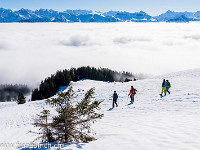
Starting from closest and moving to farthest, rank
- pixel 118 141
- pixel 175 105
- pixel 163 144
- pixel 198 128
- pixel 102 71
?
pixel 163 144, pixel 118 141, pixel 198 128, pixel 175 105, pixel 102 71

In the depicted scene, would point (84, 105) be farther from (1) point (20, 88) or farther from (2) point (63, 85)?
(1) point (20, 88)

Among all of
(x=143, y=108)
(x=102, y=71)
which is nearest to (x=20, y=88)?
(x=102, y=71)

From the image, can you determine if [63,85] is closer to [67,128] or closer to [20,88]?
[67,128]

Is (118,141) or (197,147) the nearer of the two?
(197,147)

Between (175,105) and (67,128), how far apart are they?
429 inches

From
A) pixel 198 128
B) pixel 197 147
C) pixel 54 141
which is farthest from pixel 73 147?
pixel 198 128

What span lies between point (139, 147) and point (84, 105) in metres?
3.58

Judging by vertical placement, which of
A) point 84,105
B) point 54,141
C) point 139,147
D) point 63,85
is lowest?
point 63,85

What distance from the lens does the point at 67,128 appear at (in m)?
8.19

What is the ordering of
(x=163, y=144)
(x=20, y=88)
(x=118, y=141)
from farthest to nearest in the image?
(x=20, y=88) → (x=118, y=141) → (x=163, y=144)

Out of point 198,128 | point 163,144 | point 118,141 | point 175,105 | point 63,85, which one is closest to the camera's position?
point 163,144

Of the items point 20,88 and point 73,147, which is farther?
point 20,88

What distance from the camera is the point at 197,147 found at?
21.2ft

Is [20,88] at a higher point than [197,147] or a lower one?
lower
